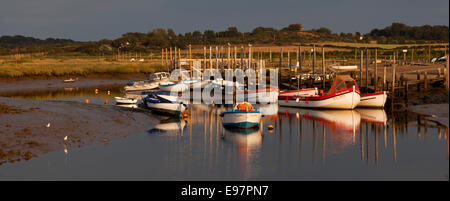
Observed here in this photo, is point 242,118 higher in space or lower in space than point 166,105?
lower

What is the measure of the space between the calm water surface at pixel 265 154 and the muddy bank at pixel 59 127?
92 centimetres

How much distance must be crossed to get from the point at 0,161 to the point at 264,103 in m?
32.0

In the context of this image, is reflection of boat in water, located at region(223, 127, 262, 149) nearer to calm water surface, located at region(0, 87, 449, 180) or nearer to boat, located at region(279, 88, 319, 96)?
calm water surface, located at region(0, 87, 449, 180)

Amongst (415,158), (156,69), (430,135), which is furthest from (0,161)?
(156,69)

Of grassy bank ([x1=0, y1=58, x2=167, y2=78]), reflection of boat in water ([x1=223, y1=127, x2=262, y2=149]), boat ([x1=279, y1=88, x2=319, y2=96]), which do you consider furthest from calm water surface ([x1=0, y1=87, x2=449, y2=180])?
grassy bank ([x1=0, y1=58, x2=167, y2=78])

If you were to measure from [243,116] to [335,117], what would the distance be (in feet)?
34.0

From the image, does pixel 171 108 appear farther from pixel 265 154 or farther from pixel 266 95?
pixel 265 154

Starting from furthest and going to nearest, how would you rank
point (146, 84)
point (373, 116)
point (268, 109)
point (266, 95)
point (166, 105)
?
point (146, 84) → point (266, 95) → point (268, 109) → point (373, 116) → point (166, 105)

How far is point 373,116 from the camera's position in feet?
135

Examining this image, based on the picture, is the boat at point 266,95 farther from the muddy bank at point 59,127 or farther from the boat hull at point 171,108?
the muddy bank at point 59,127

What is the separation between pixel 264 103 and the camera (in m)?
52.4

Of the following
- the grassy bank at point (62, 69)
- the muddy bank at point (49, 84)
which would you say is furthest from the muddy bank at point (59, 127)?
the grassy bank at point (62, 69)

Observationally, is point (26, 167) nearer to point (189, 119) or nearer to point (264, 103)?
point (189, 119)

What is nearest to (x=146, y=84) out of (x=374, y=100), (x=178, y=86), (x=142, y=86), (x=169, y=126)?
(x=142, y=86)
